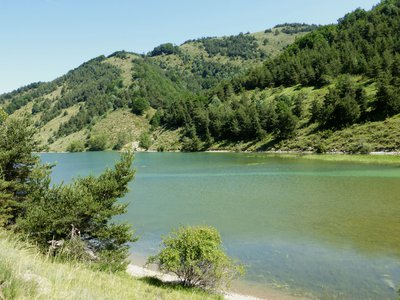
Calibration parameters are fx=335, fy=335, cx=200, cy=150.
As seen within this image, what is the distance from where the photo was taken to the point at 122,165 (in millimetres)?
20359

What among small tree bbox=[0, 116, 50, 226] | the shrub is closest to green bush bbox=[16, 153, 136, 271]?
small tree bbox=[0, 116, 50, 226]

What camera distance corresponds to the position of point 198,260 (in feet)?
53.4

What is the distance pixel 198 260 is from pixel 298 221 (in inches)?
708

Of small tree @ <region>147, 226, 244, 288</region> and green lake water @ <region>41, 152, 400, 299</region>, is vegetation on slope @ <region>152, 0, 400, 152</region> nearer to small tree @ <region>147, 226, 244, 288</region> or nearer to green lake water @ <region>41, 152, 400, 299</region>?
green lake water @ <region>41, 152, 400, 299</region>

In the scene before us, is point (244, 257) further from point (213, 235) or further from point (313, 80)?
point (313, 80)

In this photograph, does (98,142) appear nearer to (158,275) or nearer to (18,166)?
(18,166)

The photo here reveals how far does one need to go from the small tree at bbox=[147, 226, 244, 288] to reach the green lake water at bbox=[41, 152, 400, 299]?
3.44 meters

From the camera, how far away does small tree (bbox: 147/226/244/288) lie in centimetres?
1623

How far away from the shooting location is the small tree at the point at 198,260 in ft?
53.3

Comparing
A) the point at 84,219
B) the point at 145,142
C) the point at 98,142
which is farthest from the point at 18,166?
the point at 98,142

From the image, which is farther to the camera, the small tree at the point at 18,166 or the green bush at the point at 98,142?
the green bush at the point at 98,142

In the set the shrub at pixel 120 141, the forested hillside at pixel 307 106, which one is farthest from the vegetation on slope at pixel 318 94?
the shrub at pixel 120 141

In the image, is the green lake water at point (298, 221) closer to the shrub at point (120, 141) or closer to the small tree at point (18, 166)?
the small tree at point (18, 166)

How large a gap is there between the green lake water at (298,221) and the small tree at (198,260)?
344cm
